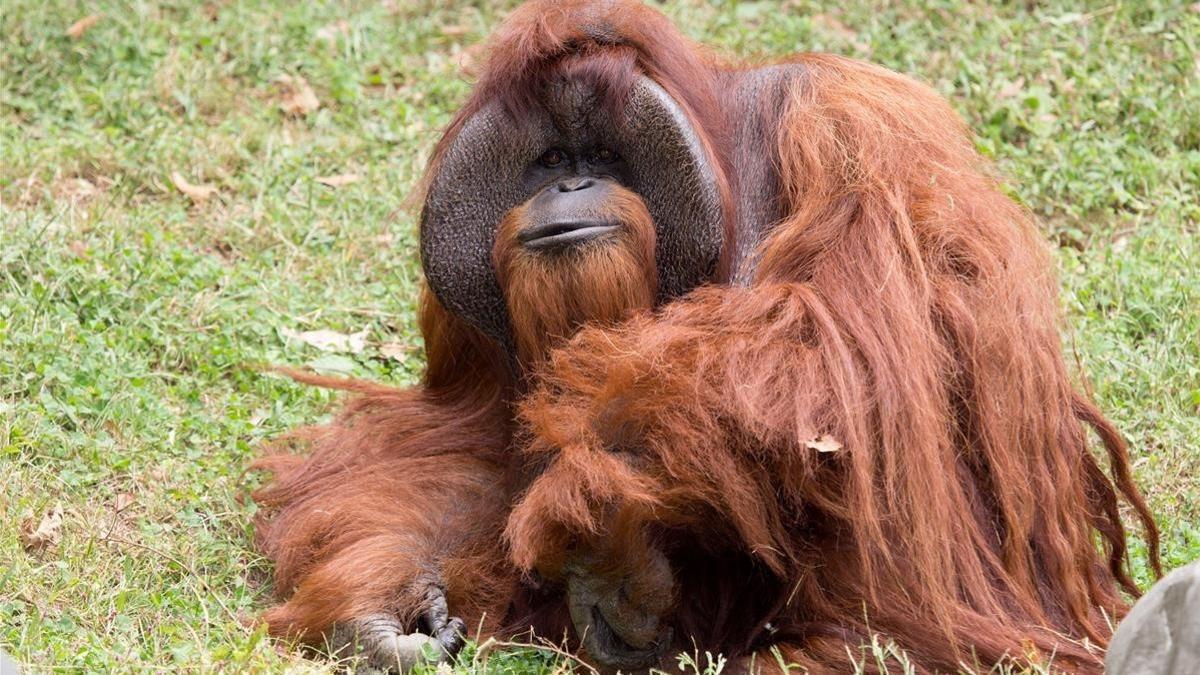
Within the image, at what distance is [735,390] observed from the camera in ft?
9.92

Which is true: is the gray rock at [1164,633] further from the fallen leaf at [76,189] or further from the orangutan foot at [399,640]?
the fallen leaf at [76,189]

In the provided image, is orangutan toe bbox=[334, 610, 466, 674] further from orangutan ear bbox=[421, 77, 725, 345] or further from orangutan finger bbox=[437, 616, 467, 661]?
orangutan ear bbox=[421, 77, 725, 345]

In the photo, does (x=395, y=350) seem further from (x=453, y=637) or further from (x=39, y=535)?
(x=453, y=637)

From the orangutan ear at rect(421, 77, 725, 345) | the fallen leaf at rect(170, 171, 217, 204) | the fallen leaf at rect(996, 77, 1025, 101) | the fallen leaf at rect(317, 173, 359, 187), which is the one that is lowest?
the fallen leaf at rect(317, 173, 359, 187)

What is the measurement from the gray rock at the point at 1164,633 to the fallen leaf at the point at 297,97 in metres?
4.30

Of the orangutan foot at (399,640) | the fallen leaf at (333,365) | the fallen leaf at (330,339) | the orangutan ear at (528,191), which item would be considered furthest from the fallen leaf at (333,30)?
the orangutan foot at (399,640)

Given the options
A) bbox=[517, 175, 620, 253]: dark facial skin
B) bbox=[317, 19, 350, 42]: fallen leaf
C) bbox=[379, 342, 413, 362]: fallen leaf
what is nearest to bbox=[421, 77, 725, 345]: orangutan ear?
bbox=[517, 175, 620, 253]: dark facial skin

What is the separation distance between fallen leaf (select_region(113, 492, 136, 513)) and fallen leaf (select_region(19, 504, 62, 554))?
209mm

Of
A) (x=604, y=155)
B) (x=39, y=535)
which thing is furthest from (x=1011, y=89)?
(x=39, y=535)

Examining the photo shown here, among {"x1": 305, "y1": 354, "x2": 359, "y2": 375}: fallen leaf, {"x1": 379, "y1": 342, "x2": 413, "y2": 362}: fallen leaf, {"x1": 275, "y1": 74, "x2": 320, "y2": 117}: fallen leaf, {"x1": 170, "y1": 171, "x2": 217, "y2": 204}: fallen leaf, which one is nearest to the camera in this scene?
{"x1": 305, "y1": 354, "x2": 359, "y2": 375}: fallen leaf

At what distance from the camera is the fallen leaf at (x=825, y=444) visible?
9.78 feet

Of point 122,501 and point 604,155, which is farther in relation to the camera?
point 122,501

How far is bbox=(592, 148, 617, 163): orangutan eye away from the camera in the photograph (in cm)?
357

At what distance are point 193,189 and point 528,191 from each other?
2.36m
